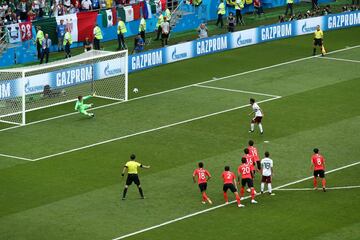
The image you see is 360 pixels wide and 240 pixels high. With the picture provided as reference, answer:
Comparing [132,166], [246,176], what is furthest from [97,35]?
[246,176]

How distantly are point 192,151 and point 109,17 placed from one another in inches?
1072

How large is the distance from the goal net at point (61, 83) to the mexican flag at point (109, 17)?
13389mm

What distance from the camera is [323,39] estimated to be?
249ft

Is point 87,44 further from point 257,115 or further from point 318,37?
point 257,115

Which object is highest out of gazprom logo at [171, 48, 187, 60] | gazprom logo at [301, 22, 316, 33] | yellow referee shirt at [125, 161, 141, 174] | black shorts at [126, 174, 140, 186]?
gazprom logo at [301, 22, 316, 33]

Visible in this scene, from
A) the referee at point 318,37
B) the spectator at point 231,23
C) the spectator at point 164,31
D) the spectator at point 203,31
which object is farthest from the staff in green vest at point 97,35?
the referee at point 318,37

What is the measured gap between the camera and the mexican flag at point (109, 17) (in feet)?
248

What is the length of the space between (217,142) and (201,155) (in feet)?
7.76

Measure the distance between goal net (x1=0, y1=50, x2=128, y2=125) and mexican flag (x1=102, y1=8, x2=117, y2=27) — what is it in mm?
13389

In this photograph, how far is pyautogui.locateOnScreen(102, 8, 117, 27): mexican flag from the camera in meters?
75.5

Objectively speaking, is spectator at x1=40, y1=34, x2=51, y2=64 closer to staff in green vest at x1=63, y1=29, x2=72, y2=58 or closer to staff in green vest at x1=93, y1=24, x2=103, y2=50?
staff in green vest at x1=63, y1=29, x2=72, y2=58

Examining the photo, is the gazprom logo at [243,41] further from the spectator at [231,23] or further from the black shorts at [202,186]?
the black shorts at [202,186]

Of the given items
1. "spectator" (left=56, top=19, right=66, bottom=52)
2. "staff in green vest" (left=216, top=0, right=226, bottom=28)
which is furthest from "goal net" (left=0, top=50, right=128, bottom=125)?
"staff in green vest" (left=216, top=0, right=226, bottom=28)

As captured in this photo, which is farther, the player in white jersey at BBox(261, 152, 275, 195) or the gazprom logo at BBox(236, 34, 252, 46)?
the gazprom logo at BBox(236, 34, 252, 46)
